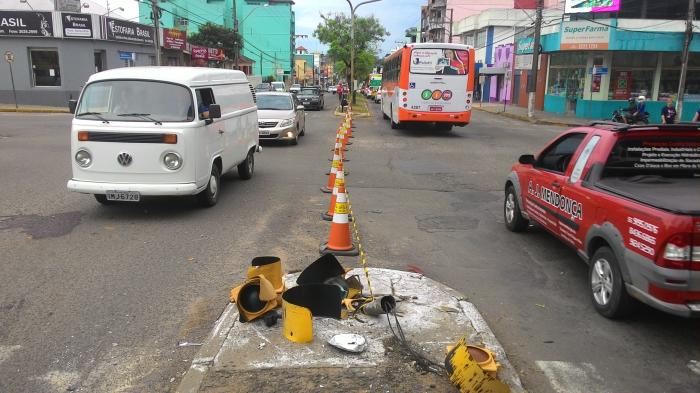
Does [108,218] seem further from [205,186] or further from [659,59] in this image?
[659,59]

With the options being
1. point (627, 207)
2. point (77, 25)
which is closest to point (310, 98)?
point (77, 25)

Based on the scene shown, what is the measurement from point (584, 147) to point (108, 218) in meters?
6.11

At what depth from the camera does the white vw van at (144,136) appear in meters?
7.64

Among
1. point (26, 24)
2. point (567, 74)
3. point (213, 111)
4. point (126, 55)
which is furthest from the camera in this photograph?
point (126, 55)

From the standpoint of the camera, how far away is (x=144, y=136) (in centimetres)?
761

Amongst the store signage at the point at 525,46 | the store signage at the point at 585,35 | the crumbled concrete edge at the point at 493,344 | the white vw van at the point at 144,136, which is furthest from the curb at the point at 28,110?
the crumbled concrete edge at the point at 493,344

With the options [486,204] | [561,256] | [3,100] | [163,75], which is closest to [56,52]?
[3,100]

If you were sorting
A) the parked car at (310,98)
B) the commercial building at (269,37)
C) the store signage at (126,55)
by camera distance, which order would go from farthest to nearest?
the commercial building at (269,37)
the parked car at (310,98)
the store signage at (126,55)

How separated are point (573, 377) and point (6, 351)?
13.0 feet

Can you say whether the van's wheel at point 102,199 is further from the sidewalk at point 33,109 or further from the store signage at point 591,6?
the store signage at point 591,6

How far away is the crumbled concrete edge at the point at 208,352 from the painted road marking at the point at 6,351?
1.34 metres

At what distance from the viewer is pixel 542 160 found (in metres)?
6.89

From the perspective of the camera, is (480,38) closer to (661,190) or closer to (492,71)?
(492,71)

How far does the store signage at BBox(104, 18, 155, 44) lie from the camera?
1369 inches
